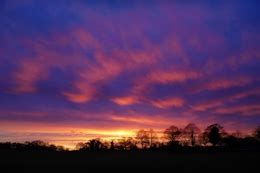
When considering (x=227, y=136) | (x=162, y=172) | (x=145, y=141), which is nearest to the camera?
(x=162, y=172)

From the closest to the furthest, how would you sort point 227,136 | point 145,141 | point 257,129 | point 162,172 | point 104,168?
point 162,172 → point 104,168 → point 227,136 → point 257,129 → point 145,141

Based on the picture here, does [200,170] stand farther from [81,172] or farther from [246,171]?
[81,172]

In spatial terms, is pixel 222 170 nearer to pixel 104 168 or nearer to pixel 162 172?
pixel 162 172

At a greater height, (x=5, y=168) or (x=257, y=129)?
(x=257, y=129)

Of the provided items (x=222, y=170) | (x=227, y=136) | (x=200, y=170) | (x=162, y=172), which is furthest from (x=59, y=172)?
(x=227, y=136)

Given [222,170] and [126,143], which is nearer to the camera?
[222,170]

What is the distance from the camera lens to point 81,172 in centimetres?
3359

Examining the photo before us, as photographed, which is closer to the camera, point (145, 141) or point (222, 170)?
point (222, 170)

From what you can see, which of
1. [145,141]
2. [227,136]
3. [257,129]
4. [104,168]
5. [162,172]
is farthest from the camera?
[145,141]

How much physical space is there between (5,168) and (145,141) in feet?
285

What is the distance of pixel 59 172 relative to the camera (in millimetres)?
33250

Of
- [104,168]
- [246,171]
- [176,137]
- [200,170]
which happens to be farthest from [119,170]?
[176,137]

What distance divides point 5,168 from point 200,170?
19780mm

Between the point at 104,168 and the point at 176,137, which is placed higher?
the point at 176,137
